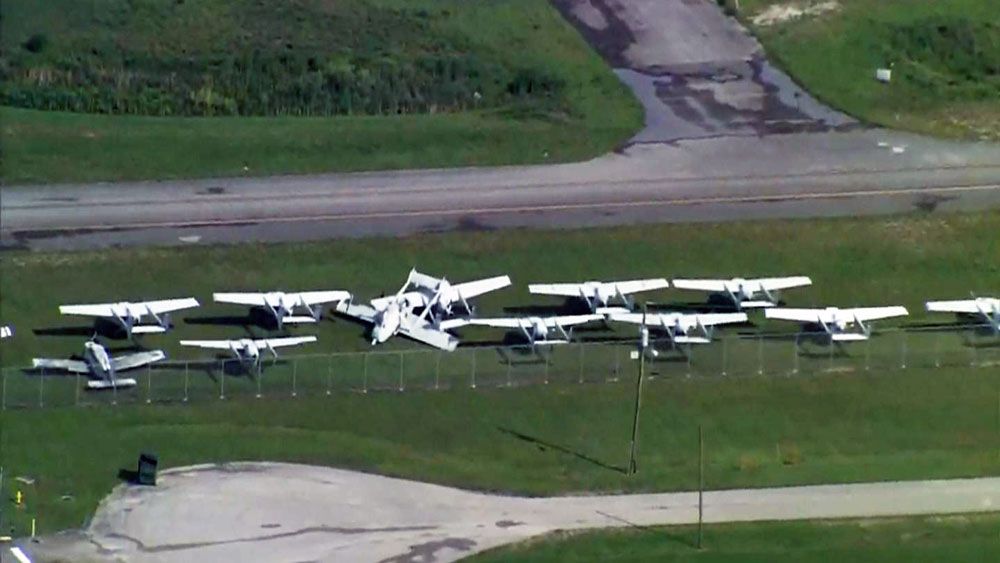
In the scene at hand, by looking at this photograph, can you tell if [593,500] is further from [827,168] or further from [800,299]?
[827,168]

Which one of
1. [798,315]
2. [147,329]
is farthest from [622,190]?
[147,329]

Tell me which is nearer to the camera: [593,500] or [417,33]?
[593,500]

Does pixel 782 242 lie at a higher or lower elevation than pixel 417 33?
lower

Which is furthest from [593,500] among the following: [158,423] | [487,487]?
[158,423]

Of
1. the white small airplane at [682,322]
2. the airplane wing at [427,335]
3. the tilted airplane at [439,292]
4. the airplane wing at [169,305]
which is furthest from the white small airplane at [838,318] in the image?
the airplane wing at [169,305]

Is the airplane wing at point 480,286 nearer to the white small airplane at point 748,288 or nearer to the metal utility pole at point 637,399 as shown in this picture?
the white small airplane at point 748,288

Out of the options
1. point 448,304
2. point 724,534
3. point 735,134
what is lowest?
point 724,534

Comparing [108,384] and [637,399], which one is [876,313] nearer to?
[637,399]
